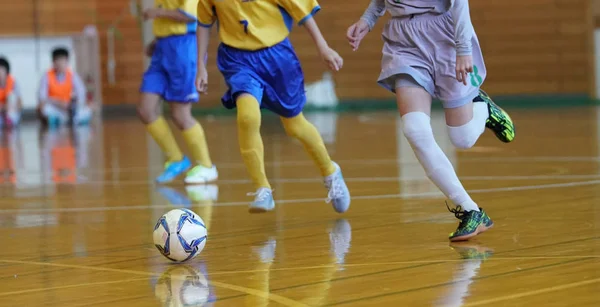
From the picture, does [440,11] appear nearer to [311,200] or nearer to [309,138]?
[309,138]

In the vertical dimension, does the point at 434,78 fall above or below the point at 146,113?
above

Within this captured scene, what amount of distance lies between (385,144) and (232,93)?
14.7 ft

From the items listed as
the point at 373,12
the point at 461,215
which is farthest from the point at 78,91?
the point at 461,215

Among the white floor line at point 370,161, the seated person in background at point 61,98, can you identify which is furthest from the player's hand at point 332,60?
the seated person in background at point 61,98

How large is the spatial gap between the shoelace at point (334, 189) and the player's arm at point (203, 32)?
714 millimetres

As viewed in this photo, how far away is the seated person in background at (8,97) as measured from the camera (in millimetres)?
A: 14648

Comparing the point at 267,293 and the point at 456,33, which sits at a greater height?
the point at 456,33

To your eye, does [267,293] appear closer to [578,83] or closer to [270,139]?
[270,139]

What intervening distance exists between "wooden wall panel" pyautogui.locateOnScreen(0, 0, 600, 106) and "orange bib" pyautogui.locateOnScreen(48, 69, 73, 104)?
6.86 ft

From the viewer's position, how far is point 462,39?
3.91m

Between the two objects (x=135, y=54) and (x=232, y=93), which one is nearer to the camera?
(x=232, y=93)

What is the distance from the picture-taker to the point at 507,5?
55.0 feet

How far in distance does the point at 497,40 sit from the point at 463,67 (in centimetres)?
1322

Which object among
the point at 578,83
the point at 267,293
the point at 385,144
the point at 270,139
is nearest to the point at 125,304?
the point at 267,293
